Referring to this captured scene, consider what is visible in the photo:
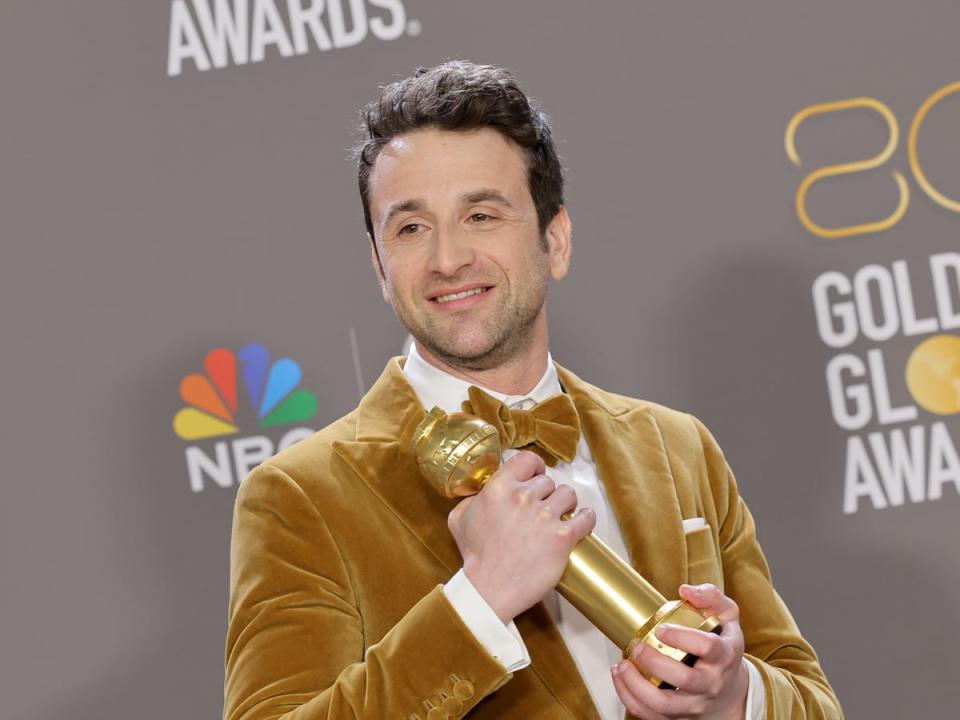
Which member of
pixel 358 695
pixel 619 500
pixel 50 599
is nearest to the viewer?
pixel 358 695

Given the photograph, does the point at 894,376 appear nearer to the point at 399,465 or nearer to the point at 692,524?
the point at 692,524

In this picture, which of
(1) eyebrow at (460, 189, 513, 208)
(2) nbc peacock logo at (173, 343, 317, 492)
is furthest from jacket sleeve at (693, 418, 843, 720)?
(2) nbc peacock logo at (173, 343, 317, 492)

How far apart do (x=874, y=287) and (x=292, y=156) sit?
156 cm

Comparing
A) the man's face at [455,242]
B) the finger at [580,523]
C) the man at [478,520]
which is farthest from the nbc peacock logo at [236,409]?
the finger at [580,523]

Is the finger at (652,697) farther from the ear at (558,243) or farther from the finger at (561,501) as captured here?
the ear at (558,243)

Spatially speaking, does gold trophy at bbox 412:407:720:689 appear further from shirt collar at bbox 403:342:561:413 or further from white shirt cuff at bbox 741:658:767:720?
shirt collar at bbox 403:342:561:413

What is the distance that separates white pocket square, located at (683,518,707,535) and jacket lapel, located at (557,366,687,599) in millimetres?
30

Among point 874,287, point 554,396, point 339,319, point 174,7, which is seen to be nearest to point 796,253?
point 874,287

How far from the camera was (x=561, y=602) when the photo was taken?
2.11 meters

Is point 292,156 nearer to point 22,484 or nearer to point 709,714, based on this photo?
point 22,484

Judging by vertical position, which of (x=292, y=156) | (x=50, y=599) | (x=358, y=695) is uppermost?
(x=292, y=156)

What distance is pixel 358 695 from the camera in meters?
1.79

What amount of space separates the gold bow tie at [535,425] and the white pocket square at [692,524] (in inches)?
8.9

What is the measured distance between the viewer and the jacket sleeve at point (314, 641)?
1.77 meters
